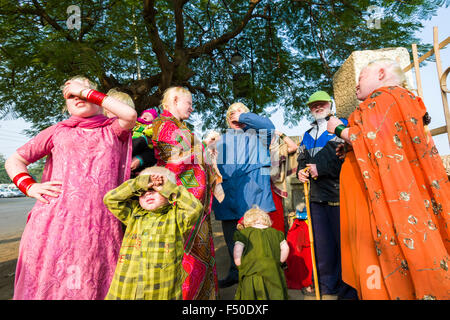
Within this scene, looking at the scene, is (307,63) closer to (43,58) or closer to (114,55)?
(114,55)

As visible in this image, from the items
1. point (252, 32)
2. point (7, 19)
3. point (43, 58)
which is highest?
point (252, 32)

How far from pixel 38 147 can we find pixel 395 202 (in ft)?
7.16

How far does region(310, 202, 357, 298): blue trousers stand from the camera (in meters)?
2.36

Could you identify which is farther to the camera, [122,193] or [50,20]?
[50,20]

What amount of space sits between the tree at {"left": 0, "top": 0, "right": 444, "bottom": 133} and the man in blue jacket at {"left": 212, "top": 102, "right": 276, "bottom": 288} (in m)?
2.30

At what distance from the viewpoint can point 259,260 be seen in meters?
1.91

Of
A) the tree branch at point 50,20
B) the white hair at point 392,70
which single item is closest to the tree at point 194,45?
the tree branch at point 50,20

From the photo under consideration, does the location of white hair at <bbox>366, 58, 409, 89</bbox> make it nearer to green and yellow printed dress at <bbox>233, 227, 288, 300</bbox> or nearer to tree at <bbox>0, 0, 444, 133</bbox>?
green and yellow printed dress at <bbox>233, 227, 288, 300</bbox>

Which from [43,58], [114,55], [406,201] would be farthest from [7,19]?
[406,201]

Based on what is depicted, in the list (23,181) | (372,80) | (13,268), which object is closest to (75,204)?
(23,181)

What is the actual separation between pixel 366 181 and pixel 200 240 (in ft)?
4.00

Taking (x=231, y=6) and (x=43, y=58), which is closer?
(x=43, y=58)

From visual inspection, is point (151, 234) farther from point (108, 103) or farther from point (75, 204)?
point (108, 103)

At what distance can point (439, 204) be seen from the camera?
1.46 meters
